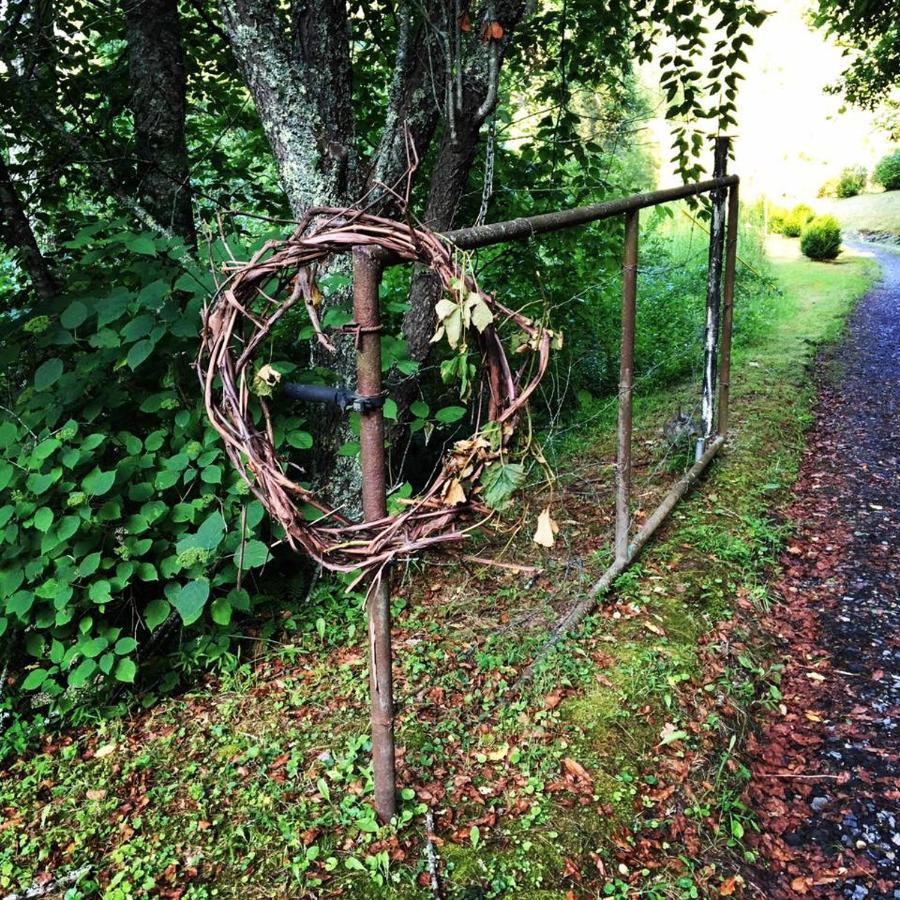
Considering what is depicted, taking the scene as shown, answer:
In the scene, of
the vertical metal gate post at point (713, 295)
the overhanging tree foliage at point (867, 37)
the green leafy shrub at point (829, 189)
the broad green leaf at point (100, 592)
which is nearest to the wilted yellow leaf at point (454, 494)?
the broad green leaf at point (100, 592)

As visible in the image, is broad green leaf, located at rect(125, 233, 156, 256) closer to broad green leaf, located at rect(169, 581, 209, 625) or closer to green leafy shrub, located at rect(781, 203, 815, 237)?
broad green leaf, located at rect(169, 581, 209, 625)

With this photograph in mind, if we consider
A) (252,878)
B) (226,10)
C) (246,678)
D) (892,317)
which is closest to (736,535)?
(246,678)

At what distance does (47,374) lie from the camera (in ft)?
7.80

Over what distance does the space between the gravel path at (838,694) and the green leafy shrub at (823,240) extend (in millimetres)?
12346

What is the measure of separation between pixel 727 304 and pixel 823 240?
13147mm

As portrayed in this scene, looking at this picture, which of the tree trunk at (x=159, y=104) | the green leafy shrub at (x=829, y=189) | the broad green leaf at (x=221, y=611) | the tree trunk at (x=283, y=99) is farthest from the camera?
the green leafy shrub at (x=829, y=189)

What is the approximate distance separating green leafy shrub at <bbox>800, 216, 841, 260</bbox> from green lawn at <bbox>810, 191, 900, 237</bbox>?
532cm

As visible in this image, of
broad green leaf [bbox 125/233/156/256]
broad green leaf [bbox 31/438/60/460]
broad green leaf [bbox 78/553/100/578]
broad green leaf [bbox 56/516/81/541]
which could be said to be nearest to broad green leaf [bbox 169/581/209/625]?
broad green leaf [bbox 78/553/100/578]

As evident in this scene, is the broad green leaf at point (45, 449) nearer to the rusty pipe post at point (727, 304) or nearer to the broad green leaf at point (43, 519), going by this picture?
the broad green leaf at point (43, 519)

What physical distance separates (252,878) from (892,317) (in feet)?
35.5

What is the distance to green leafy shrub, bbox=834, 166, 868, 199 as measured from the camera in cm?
2481

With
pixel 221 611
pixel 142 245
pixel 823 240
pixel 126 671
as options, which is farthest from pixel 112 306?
pixel 823 240

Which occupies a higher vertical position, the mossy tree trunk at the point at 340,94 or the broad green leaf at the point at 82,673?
the mossy tree trunk at the point at 340,94

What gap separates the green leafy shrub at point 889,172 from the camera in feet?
76.1
